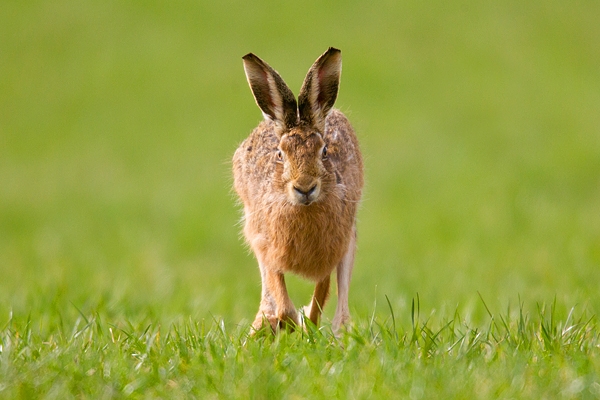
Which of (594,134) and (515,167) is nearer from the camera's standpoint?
(515,167)

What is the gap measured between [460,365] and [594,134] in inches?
547

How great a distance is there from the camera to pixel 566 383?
4.65 metres

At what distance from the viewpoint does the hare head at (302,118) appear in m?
6.21

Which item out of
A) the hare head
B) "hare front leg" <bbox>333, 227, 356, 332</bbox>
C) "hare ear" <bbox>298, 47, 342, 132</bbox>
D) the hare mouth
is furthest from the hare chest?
"hare ear" <bbox>298, 47, 342, 132</bbox>

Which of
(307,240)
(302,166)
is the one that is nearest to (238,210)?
(307,240)

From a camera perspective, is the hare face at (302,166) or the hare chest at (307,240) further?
the hare chest at (307,240)

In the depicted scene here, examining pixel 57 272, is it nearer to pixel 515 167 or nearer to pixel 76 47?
pixel 515 167

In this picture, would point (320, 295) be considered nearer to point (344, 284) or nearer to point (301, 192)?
point (344, 284)

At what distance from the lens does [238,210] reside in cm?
798

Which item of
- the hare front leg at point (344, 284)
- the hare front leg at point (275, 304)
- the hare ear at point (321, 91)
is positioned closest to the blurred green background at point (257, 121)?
the hare front leg at point (344, 284)

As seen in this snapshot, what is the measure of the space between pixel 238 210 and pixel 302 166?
186 cm

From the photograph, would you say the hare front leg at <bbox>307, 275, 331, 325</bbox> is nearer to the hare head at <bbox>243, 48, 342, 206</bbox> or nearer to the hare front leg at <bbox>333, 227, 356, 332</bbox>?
the hare front leg at <bbox>333, 227, 356, 332</bbox>

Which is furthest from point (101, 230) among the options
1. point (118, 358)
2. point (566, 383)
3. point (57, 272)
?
point (566, 383)

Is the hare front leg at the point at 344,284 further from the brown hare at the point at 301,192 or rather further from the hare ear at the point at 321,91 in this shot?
the hare ear at the point at 321,91
